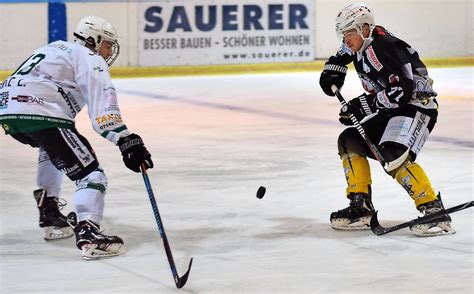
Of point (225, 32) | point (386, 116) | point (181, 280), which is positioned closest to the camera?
point (181, 280)

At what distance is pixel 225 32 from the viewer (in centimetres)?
1246

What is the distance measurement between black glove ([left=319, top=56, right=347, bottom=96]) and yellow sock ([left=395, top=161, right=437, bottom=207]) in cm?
58

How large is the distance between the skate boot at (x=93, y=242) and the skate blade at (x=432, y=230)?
127cm

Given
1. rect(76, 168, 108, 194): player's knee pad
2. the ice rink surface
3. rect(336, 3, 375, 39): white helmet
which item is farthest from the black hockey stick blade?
rect(336, 3, 375, 39): white helmet

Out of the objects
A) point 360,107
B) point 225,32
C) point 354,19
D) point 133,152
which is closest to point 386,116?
point 360,107

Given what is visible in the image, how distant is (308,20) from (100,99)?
28.3 ft

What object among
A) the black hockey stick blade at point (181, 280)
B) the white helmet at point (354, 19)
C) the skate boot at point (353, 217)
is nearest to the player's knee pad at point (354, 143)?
the skate boot at point (353, 217)

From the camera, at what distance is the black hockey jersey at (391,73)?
16.2ft

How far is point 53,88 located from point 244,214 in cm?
125

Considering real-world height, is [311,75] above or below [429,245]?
below

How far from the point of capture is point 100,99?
4.46 meters

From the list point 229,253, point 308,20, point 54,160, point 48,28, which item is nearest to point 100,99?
point 54,160

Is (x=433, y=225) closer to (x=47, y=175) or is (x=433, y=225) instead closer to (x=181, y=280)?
(x=181, y=280)

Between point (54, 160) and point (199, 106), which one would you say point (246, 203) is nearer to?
point (54, 160)
